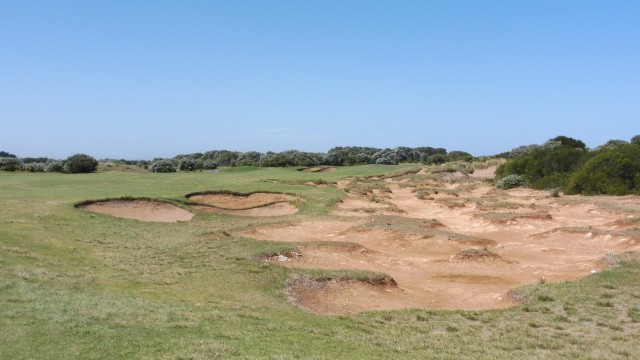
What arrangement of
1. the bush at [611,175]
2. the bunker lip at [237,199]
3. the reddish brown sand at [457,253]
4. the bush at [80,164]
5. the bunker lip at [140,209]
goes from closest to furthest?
the reddish brown sand at [457,253] → the bunker lip at [140,209] → the bunker lip at [237,199] → the bush at [611,175] → the bush at [80,164]

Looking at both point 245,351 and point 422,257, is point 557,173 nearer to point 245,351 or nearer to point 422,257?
point 422,257

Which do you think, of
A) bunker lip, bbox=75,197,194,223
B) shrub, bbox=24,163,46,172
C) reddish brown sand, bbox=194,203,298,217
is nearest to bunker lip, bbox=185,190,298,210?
reddish brown sand, bbox=194,203,298,217

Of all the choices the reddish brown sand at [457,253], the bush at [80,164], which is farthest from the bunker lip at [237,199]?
the bush at [80,164]

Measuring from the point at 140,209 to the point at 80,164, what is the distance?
986 inches

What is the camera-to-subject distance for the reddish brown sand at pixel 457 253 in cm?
1456

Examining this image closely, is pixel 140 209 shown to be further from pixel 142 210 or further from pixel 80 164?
pixel 80 164

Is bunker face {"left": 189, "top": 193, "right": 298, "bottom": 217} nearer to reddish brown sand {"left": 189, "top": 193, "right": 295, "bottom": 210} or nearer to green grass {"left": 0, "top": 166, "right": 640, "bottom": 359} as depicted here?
reddish brown sand {"left": 189, "top": 193, "right": 295, "bottom": 210}

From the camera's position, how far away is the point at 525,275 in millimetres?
17578

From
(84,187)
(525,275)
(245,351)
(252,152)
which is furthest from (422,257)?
(252,152)

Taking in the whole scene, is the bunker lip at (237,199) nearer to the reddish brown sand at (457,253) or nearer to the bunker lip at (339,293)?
the reddish brown sand at (457,253)

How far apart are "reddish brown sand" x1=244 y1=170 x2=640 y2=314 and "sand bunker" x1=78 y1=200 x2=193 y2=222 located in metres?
6.44

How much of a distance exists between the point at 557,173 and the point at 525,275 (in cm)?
3195

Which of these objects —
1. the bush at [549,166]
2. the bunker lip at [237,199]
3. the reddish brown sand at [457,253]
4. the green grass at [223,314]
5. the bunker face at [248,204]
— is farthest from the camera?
the bush at [549,166]

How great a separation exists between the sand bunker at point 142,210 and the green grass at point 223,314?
271 inches
